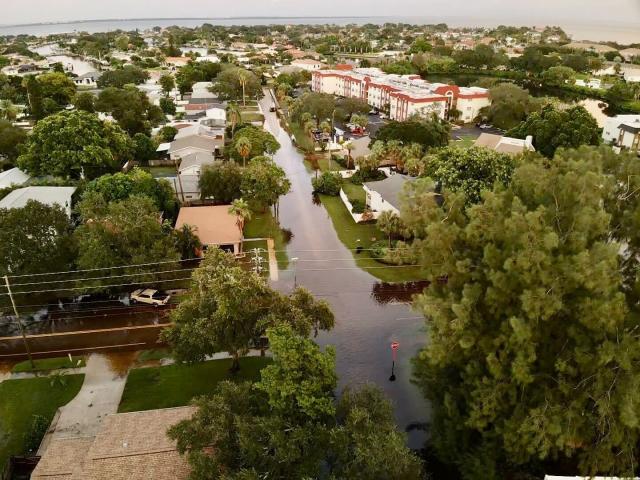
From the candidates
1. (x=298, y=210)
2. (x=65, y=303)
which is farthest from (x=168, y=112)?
(x=65, y=303)

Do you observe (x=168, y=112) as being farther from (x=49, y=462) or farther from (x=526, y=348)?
(x=526, y=348)

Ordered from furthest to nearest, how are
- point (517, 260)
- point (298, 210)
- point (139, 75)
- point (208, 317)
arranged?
point (139, 75) < point (298, 210) < point (208, 317) < point (517, 260)

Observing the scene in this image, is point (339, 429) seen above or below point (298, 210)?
above

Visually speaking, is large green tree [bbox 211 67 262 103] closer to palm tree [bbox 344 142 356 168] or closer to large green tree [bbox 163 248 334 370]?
palm tree [bbox 344 142 356 168]

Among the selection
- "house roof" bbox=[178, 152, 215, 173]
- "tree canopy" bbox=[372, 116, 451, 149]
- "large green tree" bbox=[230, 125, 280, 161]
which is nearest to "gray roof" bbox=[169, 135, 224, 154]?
"house roof" bbox=[178, 152, 215, 173]

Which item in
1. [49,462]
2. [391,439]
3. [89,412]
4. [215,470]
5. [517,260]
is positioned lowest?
[89,412]

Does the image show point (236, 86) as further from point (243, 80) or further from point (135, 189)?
point (135, 189)

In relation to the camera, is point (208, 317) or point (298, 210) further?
point (298, 210)

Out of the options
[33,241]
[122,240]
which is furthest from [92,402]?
[33,241]
